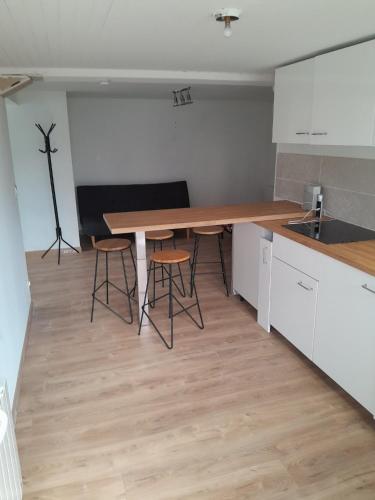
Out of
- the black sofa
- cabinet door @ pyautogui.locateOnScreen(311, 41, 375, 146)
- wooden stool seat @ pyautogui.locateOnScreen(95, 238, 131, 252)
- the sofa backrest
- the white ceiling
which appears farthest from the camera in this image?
the sofa backrest

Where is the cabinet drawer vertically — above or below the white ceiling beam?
below

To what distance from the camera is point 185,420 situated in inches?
85.0

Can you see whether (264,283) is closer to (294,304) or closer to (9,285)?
(294,304)

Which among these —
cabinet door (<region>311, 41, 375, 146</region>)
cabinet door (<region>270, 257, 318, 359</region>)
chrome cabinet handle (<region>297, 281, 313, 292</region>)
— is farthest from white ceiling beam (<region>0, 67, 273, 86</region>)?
chrome cabinet handle (<region>297, 281, 313, 292</region>)

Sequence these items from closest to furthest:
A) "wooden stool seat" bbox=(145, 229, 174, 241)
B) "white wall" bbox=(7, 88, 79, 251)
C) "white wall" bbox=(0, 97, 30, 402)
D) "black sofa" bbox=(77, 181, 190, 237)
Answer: "white wall" bbox=(0, 97, 30, 402) < "wooden stool seat" bbox=(145, 229, 174, 241) < "white wall" bbox=(7, 88, 79, 251) < "black sofa" bbox=(77, 181, 190, 237)

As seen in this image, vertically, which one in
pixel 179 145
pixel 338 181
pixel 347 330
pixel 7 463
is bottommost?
A: pixel 7 463

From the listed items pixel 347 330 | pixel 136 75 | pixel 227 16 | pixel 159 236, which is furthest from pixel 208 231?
pixel 227 16

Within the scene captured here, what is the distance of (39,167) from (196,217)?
288 cm

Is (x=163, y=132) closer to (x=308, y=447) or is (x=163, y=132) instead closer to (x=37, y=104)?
(x=37, y=104)

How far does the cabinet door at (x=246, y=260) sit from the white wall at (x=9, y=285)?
1881 millimetres

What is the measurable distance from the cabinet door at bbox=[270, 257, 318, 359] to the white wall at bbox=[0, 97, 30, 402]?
185cm

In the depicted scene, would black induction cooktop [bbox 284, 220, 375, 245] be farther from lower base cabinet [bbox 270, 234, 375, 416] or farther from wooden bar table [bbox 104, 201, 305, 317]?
wooden bar table [bbox 104, 201, 305, 317]

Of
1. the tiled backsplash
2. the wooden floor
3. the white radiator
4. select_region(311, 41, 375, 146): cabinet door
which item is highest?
select_region(311, 41, 375, 146): cabinet door

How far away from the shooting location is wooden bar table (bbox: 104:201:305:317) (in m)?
2.83
